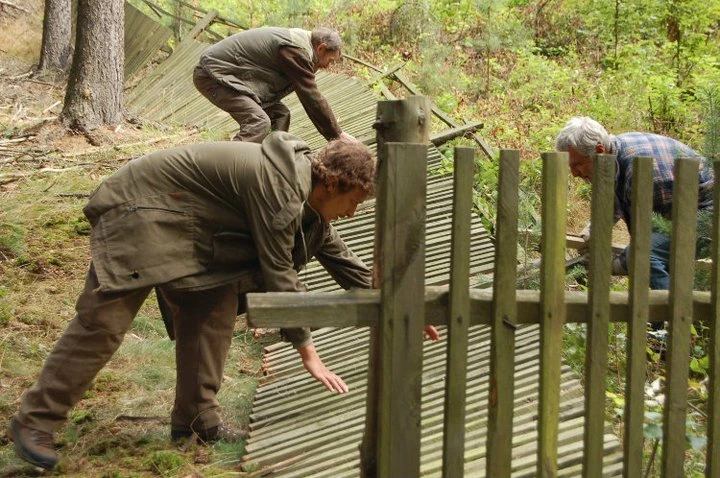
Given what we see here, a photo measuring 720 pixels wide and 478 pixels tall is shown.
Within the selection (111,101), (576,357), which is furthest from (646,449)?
(111,101)

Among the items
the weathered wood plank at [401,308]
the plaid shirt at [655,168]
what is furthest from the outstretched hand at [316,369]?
the plaid shirt at [655,168]

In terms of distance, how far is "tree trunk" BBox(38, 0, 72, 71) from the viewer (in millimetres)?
11797

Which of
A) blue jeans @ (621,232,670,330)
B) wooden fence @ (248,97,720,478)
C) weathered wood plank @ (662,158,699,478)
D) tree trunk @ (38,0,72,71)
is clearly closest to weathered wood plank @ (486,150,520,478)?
wooden fence @ (248,97,720,478)

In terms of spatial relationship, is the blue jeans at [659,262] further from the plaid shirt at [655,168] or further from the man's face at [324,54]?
the man's face at [324,54]

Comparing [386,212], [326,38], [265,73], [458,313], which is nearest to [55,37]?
[265,73]

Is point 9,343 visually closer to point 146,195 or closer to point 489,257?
point 146,195

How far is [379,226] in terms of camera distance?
99.3 inches

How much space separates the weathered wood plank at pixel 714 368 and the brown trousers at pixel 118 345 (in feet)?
6.04

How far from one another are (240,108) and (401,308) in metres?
4.02

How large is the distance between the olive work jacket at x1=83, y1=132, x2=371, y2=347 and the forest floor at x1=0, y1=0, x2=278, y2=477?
2.59 ft

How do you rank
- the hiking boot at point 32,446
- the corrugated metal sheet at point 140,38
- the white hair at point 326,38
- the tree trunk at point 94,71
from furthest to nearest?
the corrugated metal sheet at point 140,38, the tree trunk at point 94,71, the white hair at point 326,38, the hiking boot at point 32,446

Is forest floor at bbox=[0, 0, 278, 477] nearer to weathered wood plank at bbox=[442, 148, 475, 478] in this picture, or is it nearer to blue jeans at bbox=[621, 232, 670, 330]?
weathered wood plank at bbox=[442, 148, 475, 478]

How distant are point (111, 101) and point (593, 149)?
5.93 m

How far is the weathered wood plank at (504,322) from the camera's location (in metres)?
2.47
